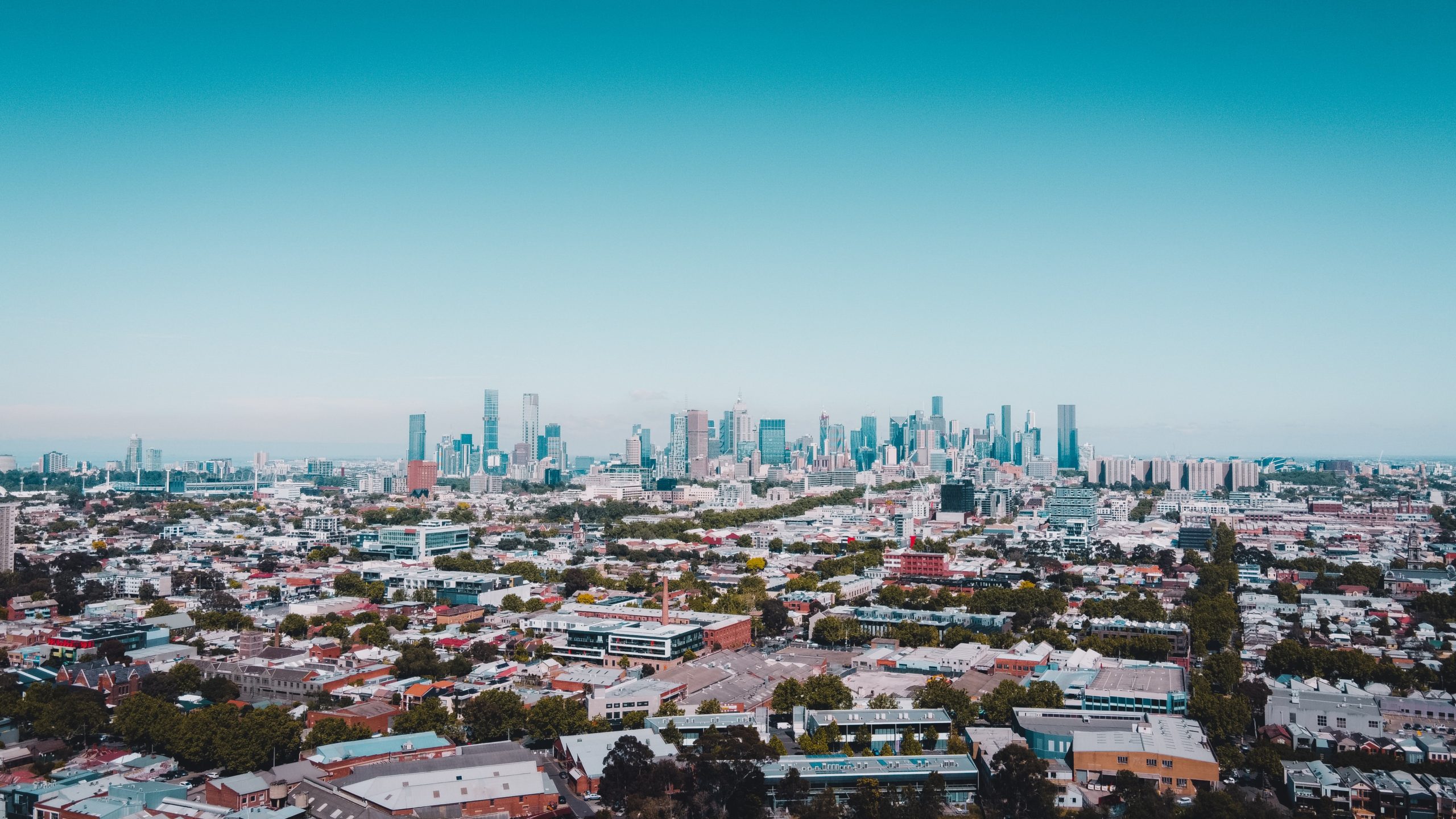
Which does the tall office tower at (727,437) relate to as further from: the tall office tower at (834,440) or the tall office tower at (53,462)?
the tall office tower at (53,462)

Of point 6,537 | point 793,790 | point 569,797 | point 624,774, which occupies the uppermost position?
point 6,537

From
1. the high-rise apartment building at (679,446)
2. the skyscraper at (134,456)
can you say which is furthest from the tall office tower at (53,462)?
the high-rise apartment building at (679,446)

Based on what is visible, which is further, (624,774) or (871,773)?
(871,773)

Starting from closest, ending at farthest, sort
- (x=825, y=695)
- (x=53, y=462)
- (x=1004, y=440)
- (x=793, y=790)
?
(x=793, y=790), (x=825, y=695), (x=53, y=462), (x=1004, y=440)

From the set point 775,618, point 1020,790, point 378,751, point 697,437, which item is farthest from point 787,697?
point 697,437

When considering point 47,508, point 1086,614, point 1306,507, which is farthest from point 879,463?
point 1086,614

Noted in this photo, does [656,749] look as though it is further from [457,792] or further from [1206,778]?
[1206,778]

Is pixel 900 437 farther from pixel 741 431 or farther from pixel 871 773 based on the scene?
pixel 871 773

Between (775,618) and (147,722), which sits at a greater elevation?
(147,722)
